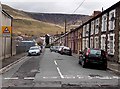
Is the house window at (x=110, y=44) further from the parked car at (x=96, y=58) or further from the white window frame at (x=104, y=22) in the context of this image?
the parked car at (x=96, y=58)

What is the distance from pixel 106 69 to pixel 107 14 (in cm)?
1012

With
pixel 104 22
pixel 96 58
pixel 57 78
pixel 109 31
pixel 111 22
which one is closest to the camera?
pixel 57 78

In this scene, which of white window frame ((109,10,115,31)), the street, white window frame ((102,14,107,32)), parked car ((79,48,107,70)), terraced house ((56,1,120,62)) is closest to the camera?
the street

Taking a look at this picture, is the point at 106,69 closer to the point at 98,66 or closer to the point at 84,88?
the point at 98,66

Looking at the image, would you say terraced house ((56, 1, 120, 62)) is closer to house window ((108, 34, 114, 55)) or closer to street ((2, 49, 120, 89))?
house window ((108, 34, 114, 55))

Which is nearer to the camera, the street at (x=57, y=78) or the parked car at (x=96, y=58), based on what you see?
the street at (x=57, y=78)

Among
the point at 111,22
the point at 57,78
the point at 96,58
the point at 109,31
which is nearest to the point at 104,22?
the point at 109,31

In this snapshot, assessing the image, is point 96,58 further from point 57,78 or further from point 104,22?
point 104,22

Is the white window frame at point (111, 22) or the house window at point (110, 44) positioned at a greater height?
the white window frame at point (111, 22)

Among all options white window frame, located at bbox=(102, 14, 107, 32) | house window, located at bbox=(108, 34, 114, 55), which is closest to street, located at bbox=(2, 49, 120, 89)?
house window, located at bbox=(108, 34, 114, 55)

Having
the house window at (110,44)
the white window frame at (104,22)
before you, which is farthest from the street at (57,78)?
the white window frame at (104,22)

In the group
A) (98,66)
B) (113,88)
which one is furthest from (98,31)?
(113,88)

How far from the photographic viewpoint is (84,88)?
11445mm

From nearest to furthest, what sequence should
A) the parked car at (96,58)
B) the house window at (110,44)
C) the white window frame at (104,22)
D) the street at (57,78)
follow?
the street at (57,78)
the parked car at (96,58)
the house window at (110,44)
the white window frame at (104,22)
